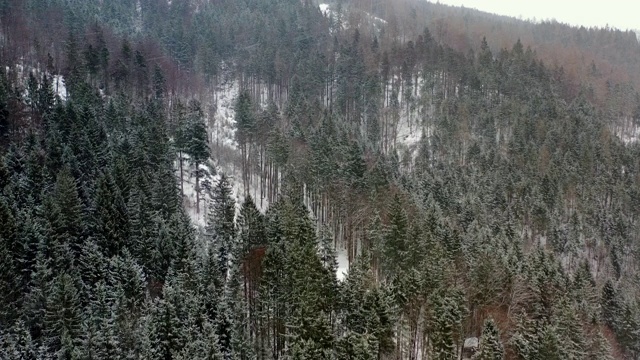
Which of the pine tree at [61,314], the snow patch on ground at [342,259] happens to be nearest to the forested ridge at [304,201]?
the pine tree at [61,314]

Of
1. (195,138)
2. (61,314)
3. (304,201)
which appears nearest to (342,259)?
(304,201)

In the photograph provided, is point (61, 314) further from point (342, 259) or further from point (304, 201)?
point (304, 201)

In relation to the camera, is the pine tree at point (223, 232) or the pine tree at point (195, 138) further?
the pine tree at point (195, 138)

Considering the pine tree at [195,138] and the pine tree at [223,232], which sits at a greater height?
the pine tree at [195,138]

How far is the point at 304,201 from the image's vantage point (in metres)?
78.1

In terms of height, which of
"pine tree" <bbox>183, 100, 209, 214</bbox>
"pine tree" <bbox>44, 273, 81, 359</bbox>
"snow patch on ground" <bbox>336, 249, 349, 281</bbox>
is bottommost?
"snow patch on ground" <bbox>336, 249, 349, 281</bbox>

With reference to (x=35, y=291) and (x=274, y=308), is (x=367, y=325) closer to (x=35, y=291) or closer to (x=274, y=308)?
(x=274, y=308)

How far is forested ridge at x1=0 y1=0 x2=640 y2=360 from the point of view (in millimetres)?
37750

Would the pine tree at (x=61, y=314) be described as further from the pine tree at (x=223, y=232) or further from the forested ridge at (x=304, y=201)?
the pine tree at (x=223, y=232)

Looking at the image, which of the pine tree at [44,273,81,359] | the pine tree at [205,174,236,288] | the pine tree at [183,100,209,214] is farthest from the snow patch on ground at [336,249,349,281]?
the pine tree at [44,273,81,359]

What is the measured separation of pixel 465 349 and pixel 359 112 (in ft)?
273

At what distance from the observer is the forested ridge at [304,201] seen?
3775cm

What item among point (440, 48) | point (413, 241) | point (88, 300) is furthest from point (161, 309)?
point (440, 48)

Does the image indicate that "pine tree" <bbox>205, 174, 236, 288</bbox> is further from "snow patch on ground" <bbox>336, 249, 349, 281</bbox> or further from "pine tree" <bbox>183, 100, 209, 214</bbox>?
"snow patch on ground" <bbox>336, 249, 349, 281</bbox>
